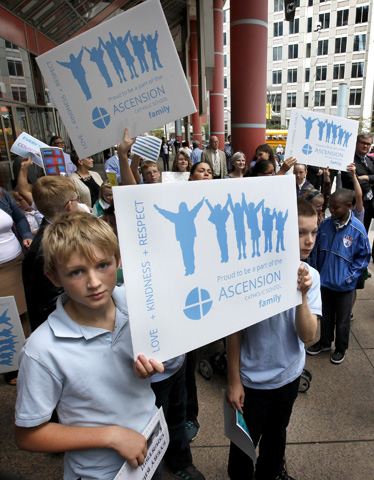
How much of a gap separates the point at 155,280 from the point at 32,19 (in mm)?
11789

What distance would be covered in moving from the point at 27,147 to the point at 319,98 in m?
58.1

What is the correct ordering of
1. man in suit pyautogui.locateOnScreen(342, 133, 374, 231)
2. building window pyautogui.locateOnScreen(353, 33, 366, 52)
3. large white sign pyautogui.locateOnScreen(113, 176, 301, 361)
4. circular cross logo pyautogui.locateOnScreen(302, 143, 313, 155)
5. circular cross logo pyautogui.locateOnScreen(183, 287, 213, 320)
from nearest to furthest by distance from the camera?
large white sign pyautogui.locateOnScreen(113, 176, 301, 361) → circular cross logo pyautogui.locateOnScreen(183, 287, 213, 320) → circular cross logo pyautogui.locateOnScreen(302, 143, 313, 155) → man in suit pyautogui.locateOnScreen(342, 133, 374, 231) → building window pyautogui.locateOnScreen(353, 33, 366, 52)

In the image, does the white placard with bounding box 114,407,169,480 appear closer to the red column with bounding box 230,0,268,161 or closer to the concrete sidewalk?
the concrete sidewalk

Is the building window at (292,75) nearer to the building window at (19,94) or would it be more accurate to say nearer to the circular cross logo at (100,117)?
the building window at (19,94)

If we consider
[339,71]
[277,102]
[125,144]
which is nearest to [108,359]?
[125,144]

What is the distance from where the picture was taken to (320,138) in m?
3.41

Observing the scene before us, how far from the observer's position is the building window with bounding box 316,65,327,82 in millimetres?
51300

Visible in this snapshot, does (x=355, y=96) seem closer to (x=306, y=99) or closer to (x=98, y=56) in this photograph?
(x=306, y=99)

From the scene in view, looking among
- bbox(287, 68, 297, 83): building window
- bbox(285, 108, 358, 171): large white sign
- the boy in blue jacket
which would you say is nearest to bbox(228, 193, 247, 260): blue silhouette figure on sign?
the boy in blue jacket

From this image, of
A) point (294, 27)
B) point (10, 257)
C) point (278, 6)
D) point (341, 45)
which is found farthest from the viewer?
point (278, 6)

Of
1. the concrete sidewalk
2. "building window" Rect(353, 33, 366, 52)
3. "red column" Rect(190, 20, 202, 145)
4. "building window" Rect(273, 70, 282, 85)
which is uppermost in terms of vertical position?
"building window" Rect(353, 33, 366, 52)

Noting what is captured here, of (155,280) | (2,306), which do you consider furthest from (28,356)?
(2,306)

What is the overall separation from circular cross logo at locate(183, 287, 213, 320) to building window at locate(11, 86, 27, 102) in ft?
33.0

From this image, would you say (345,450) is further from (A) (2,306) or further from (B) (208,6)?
(B) (208,6)
